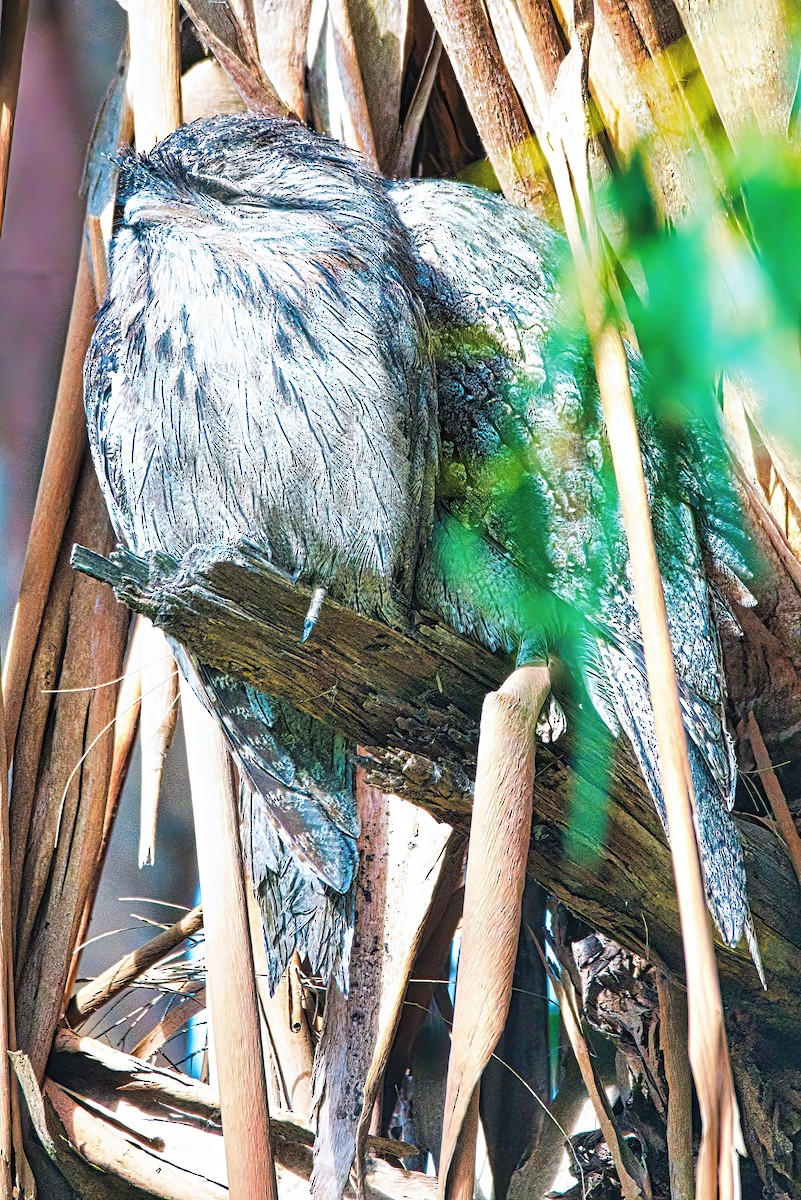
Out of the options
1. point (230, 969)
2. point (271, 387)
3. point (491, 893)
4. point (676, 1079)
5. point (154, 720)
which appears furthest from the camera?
point (154, 720)

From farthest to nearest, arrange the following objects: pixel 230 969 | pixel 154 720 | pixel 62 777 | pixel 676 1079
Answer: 1. pixel 154 720
2. pixel 62 777
3. pixel 676 1079
4. pixel 230 969

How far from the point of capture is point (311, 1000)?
168cm

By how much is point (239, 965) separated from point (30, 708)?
2.05 ft

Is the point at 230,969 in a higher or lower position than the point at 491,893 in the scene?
lower

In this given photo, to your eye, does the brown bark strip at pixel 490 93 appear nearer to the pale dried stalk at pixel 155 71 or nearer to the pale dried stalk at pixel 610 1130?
the pale dried stalk at pixel 155 71

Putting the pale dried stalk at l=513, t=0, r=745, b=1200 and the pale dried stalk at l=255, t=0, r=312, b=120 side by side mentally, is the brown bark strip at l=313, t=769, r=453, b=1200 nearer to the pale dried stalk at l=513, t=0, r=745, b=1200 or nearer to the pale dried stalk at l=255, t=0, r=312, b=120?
the pale dried stalk at l=513, t=0, r=745, b=1200

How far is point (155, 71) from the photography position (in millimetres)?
1452

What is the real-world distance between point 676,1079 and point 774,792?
0.36m

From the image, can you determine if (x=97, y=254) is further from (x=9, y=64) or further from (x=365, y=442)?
(x=365, y=442)

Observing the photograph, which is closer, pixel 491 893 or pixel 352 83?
pixel 491 893

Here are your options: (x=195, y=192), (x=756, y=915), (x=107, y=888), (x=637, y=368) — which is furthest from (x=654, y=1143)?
(x=195, y=192)

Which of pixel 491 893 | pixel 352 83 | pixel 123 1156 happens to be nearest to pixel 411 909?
pixel 123 1156

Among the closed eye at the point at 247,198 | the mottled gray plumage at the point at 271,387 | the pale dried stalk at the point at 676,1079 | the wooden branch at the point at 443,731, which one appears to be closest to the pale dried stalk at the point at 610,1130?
the pale dried stalk at the point at 676,1079

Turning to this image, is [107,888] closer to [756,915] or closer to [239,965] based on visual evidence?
[239,965]
